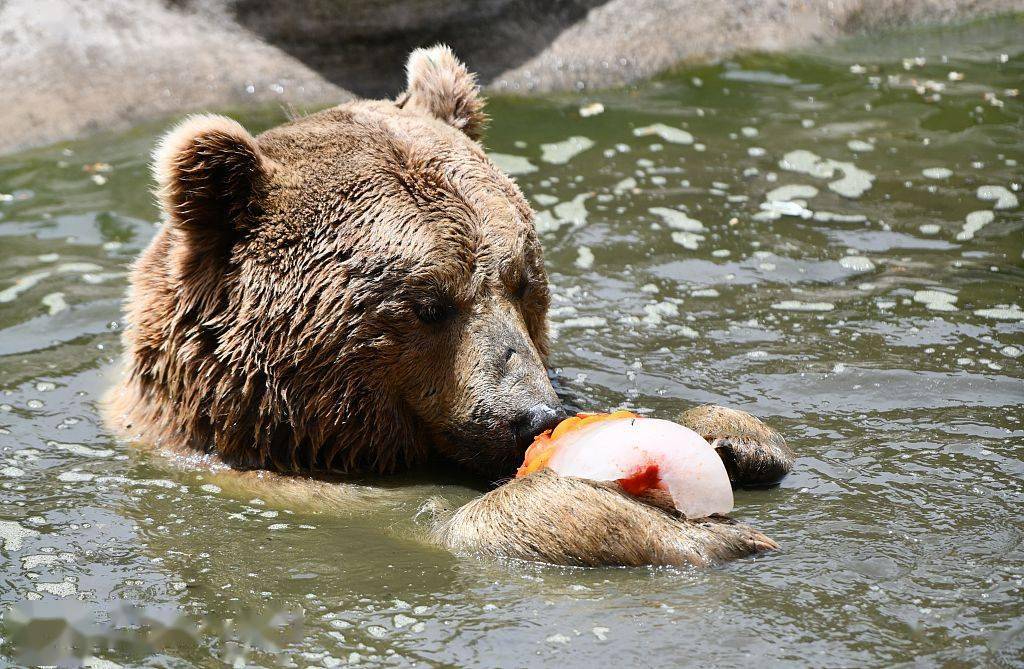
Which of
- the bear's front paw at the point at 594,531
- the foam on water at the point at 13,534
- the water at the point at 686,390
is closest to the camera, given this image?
the water at the point at 686,390

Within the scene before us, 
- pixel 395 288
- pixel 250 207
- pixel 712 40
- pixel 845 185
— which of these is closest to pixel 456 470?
pixel 395 288

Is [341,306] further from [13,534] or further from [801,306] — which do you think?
[801,306]

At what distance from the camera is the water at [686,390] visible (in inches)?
153

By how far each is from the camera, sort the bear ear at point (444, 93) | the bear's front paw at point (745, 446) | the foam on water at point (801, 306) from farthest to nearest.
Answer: the foam on water at point (801, 306), the bear ear at point (444, 93), the bear's front paw at point (745, 446)

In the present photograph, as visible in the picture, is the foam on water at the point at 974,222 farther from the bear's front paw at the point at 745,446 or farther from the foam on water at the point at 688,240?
the bear's front paw at the point at 745,446

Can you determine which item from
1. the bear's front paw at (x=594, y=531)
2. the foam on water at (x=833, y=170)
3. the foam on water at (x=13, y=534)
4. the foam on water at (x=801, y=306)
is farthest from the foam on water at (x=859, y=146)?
the foam on water at (x=13, y=534)

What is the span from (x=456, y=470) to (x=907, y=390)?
7.15 ft

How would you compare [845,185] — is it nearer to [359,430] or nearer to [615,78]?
[615,78]

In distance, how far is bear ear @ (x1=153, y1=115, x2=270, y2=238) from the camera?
194 inches

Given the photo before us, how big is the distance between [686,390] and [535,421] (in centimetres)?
147

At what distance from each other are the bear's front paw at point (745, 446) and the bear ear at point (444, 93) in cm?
182

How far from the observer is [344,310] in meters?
4.95

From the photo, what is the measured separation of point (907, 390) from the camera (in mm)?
5961

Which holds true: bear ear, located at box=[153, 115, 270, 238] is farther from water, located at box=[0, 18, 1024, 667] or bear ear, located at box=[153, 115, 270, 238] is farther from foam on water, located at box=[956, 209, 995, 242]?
foam on water, located at box=[956, 209, 995, 242]
